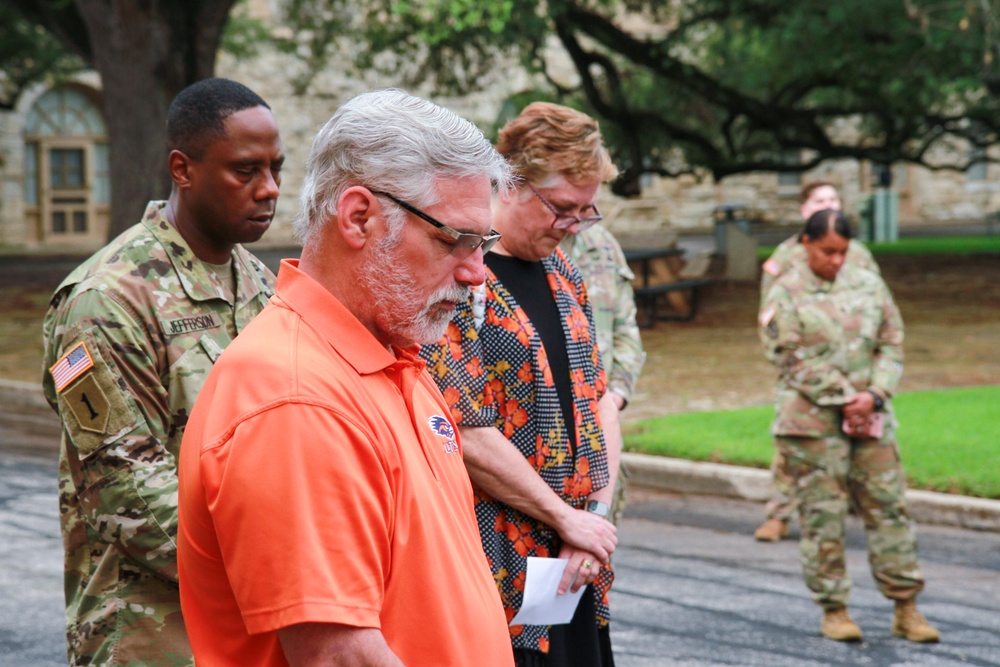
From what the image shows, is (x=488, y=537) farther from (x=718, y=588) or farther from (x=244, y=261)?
(x=718, y=588)

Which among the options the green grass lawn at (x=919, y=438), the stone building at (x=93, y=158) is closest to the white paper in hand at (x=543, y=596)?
the green grass lawn at (x=919, y=438)


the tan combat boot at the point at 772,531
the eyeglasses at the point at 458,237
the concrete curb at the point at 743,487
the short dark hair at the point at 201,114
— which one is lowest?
the tan combat boot at the point at 772,531

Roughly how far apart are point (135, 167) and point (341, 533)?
44.9ft

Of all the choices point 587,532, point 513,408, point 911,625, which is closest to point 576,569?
point 587,532

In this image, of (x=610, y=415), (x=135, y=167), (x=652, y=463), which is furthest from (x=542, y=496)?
(x=135, y=167)

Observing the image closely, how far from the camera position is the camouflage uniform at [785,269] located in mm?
6879

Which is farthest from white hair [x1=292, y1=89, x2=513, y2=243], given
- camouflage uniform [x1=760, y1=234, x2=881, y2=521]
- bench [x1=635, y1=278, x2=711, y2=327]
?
bench [x1=635, y1=278, x2=711, y2=327]

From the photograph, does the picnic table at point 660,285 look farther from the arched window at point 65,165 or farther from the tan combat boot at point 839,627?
the arched window at point 65,165

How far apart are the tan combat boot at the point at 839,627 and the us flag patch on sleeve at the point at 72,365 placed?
14.2 feet

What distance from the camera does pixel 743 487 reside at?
9.06 metres

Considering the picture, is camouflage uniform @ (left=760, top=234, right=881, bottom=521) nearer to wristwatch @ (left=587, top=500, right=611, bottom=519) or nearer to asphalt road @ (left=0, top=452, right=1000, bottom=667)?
asphalt road @ (left=0, top=452, right=1000, bottom=667)

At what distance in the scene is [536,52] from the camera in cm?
1894

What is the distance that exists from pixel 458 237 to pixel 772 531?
6274 millimetres

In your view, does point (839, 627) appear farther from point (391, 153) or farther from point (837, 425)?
point (391, 153)
